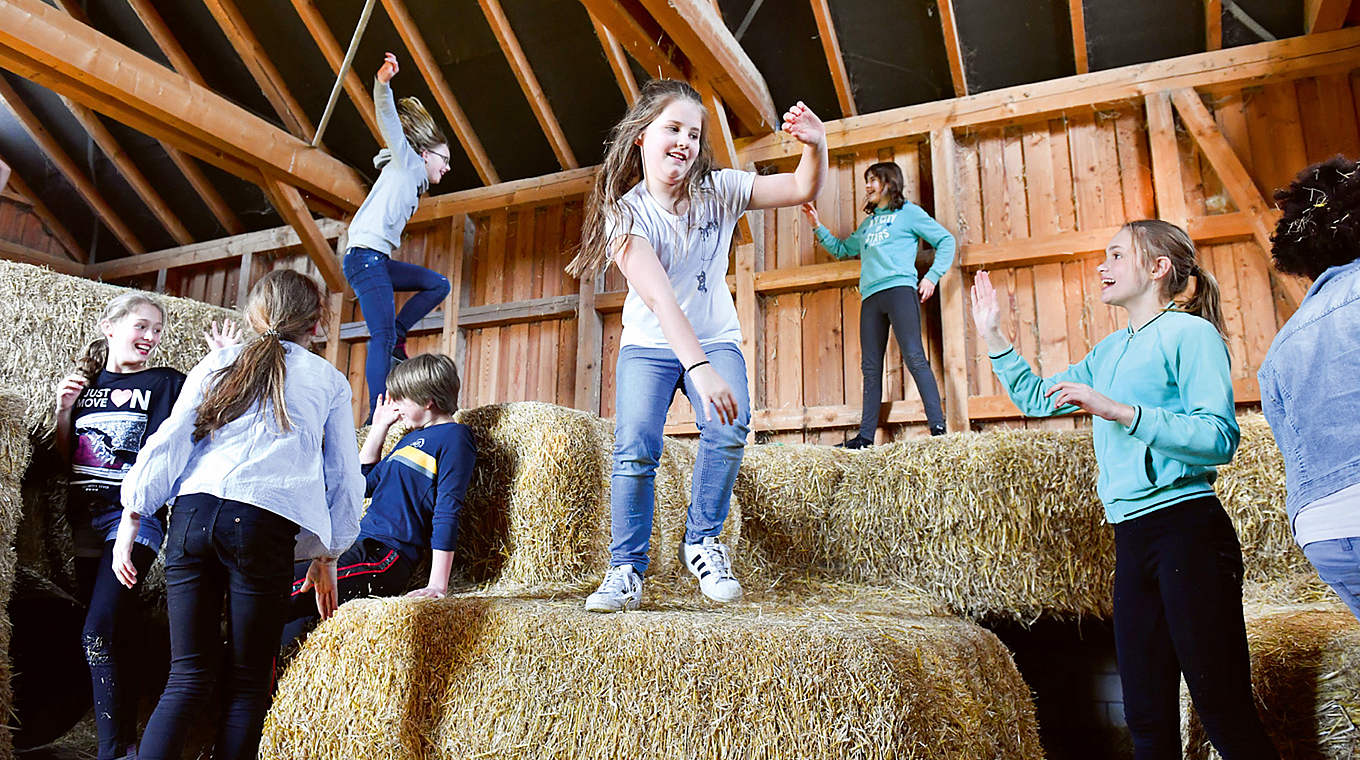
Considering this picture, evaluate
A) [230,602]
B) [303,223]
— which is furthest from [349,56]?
[230,602]

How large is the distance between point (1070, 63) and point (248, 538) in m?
4.98

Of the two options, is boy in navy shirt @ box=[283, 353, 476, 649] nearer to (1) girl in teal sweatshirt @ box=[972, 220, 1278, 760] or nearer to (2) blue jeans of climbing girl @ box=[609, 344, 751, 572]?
(2) blue jeans of climbing girl @ box=[609, 344, 751, 572]

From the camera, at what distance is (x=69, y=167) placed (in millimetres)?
7082

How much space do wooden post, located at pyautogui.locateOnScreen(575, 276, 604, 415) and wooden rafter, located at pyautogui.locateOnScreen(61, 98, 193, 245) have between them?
3.68 metres

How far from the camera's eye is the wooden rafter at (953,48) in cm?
496

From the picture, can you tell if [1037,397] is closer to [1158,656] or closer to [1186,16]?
[1158,656]

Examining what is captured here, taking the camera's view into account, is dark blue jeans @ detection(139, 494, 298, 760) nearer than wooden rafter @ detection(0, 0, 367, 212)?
Yes

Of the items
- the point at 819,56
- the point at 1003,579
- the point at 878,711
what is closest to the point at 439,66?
the point at 819,56

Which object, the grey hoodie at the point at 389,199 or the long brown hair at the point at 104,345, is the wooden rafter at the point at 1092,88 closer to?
the grey hoodie at the point at 389,199

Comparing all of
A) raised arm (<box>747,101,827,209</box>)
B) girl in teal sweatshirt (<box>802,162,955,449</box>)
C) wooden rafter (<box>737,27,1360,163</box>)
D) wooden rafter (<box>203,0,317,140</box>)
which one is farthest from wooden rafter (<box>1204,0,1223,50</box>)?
wooden rafter (<box>203,0,317,140</box>)

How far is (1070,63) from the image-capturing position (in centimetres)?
519

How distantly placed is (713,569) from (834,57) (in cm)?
386

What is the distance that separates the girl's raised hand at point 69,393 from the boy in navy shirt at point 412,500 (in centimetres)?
81

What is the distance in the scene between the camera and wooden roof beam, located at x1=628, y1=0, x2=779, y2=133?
425 cm
